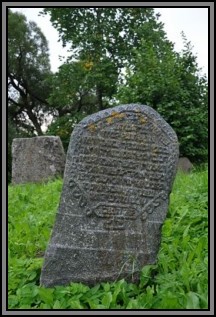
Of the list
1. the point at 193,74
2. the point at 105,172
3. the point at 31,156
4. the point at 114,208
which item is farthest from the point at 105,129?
the point at 193,74

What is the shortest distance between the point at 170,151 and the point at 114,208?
0.61 m

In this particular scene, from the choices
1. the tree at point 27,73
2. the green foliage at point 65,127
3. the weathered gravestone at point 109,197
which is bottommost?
the weathered gravestone at point 109,197

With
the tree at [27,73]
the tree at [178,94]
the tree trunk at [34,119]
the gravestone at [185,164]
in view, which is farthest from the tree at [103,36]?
the gravestone at [185,164]

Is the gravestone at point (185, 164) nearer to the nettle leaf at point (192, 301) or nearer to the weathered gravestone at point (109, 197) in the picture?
the weathered gravestone at point (109, 197)

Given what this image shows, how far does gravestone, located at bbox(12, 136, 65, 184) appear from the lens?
9703 millimetres

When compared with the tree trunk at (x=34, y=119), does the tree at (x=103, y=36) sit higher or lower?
higher

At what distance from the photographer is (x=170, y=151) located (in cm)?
363

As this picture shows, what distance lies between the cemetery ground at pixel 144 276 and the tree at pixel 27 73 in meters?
19.0

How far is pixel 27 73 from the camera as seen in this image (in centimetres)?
2392

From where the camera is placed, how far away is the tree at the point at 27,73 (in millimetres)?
23422

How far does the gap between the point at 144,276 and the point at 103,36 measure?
16.8 m

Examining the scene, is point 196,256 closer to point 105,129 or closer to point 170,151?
point 170,151

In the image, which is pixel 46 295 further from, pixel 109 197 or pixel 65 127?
pixel 65 127

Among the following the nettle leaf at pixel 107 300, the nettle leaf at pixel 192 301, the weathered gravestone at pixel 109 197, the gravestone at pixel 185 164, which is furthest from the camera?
the gravestone at pixel 185 164
